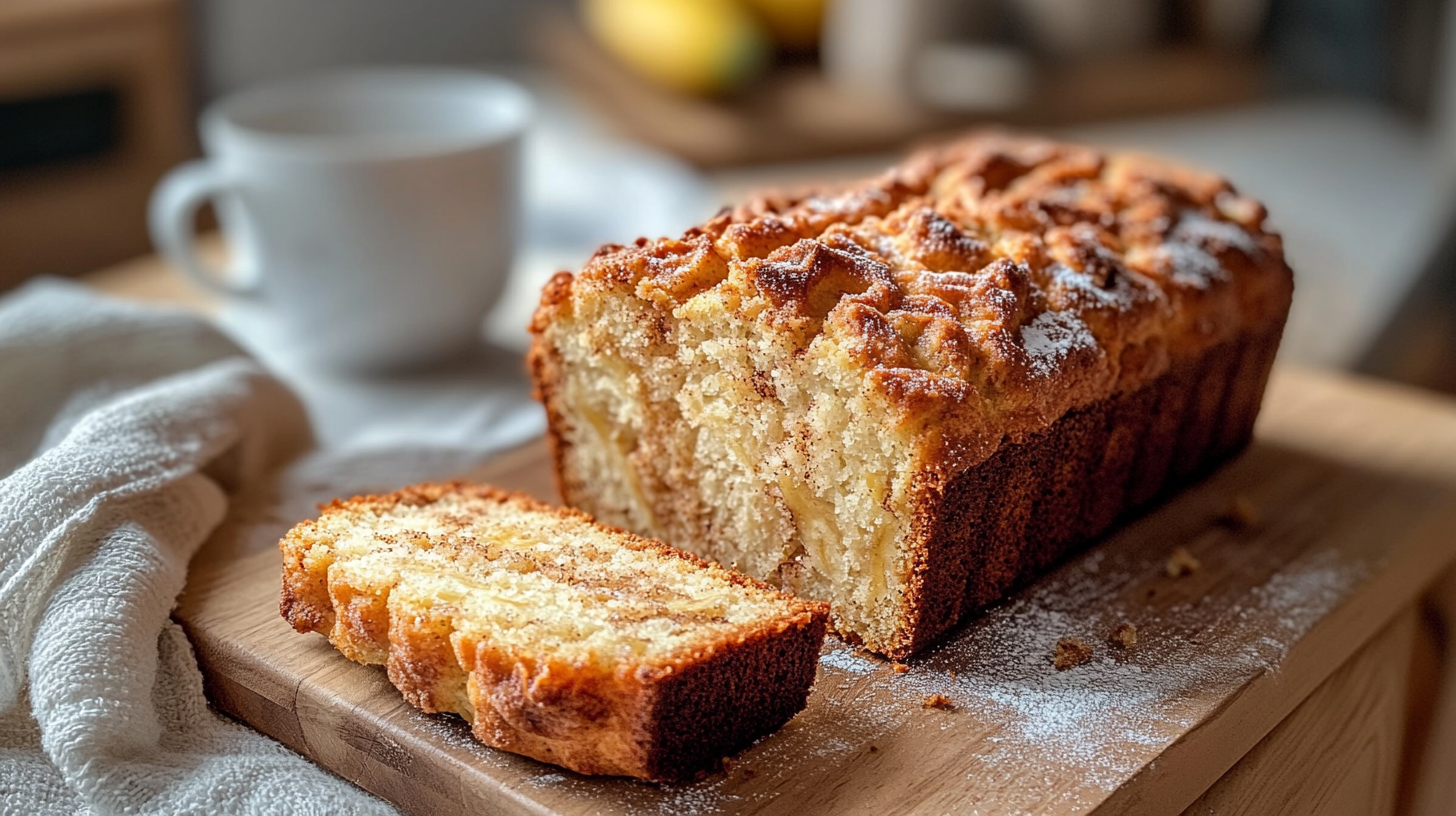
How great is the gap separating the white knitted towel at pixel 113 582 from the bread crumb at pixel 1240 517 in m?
1.56

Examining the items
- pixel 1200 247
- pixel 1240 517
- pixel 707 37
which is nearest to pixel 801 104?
pixel 707 37

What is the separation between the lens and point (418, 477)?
267 cm

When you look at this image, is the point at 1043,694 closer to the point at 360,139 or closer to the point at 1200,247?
the point at 1200,247

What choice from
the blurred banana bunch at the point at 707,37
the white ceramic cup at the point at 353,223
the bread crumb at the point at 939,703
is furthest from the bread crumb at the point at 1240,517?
the blurred banana bunch at the point at 707,37

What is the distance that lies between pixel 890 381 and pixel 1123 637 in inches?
22.8

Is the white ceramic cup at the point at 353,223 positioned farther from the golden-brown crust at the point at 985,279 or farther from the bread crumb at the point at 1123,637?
the bread crumb at the point at 1123,637

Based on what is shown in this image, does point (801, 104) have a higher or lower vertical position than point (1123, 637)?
higher

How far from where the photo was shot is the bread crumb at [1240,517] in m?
2.48

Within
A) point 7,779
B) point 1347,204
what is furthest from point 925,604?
point 1347,204

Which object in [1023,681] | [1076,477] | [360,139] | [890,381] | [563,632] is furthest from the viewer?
[360,139]

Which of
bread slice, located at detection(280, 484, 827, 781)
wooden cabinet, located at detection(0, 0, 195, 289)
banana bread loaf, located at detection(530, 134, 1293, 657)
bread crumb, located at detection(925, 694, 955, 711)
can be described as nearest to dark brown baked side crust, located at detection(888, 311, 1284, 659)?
banana bread loaf, located at detection(530, 134, 1293, 657)

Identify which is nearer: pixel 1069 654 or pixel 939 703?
pixel 939 703

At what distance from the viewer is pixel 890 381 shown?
6.08 feet

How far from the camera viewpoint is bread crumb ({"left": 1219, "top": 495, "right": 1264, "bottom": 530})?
2480 millimetres
